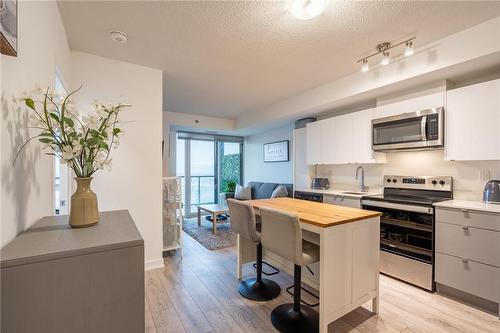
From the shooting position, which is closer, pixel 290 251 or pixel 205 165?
pixel 290 251

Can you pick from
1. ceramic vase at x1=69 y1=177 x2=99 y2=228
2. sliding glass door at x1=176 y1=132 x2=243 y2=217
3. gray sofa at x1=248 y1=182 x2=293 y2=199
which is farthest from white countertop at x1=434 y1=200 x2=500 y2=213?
sliding glass door at x1=176 y1=132 x2=243 y2=217

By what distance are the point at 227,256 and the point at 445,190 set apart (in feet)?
9.42

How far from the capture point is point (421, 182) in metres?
2.96

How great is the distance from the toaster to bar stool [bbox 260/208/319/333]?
234 centimetres

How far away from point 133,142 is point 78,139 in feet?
5.85

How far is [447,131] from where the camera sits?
256 cm

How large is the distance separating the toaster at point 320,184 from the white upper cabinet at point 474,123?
184cm

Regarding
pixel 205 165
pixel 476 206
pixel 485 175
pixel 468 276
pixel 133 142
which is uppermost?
pixel 133 142

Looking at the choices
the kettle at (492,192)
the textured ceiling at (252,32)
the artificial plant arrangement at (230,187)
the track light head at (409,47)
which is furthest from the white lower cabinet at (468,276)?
the artificial plant arrangement at (230,187)

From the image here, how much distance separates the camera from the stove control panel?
276 centimetres

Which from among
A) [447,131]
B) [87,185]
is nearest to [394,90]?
[447,131]

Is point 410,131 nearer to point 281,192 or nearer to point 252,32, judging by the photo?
point 252,32

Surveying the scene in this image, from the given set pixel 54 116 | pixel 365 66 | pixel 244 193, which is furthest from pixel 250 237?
pixel 244 193

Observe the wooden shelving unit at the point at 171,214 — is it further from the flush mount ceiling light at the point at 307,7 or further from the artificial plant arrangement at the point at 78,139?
the flush mount ceiling light at the point at 307,7
